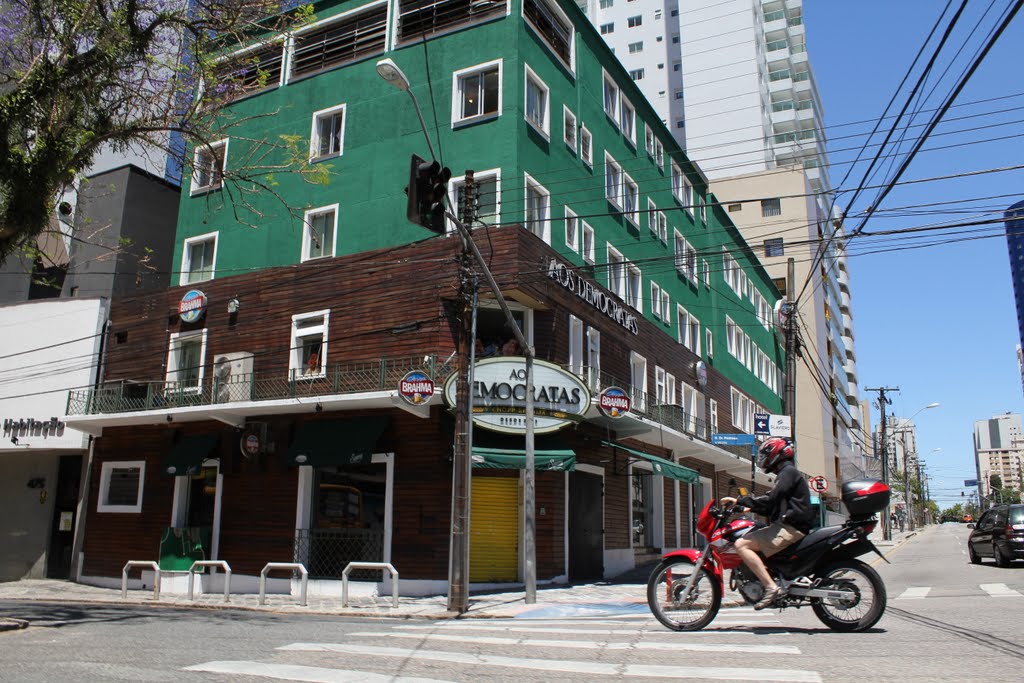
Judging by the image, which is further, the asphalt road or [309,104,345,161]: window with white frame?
[309,104,345,161]: window with white frame

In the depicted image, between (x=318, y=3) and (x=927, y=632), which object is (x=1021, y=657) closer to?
(x=927, y=632)

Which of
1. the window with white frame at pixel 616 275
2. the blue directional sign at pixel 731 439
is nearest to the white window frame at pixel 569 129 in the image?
the window with white frame at pixel 616 275

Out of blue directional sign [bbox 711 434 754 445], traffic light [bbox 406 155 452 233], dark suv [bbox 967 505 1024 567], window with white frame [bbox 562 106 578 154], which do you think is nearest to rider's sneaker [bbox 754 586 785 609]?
traffic light [bbox 406 155 452 233]

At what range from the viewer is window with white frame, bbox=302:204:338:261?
23.4m

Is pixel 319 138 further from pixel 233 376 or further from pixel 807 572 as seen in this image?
pixel 807 572

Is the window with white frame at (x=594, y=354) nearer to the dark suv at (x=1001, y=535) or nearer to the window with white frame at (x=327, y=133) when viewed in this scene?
the window with white frame at (x=327, y=133)

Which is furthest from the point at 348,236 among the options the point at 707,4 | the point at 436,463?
the point at 707,4

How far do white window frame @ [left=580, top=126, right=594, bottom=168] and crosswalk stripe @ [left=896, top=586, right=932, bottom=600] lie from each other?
15094 millimetres

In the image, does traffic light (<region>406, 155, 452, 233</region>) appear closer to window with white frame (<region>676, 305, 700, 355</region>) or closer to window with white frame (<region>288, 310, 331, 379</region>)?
window with white frame (<region>288, 310, 331, 379</region>)

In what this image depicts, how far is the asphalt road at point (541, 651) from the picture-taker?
6184 mm

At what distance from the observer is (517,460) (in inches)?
744

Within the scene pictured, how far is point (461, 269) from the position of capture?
15.6 meters

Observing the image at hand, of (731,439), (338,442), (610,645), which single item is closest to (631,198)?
(731,439)

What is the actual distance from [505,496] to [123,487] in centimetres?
1241
